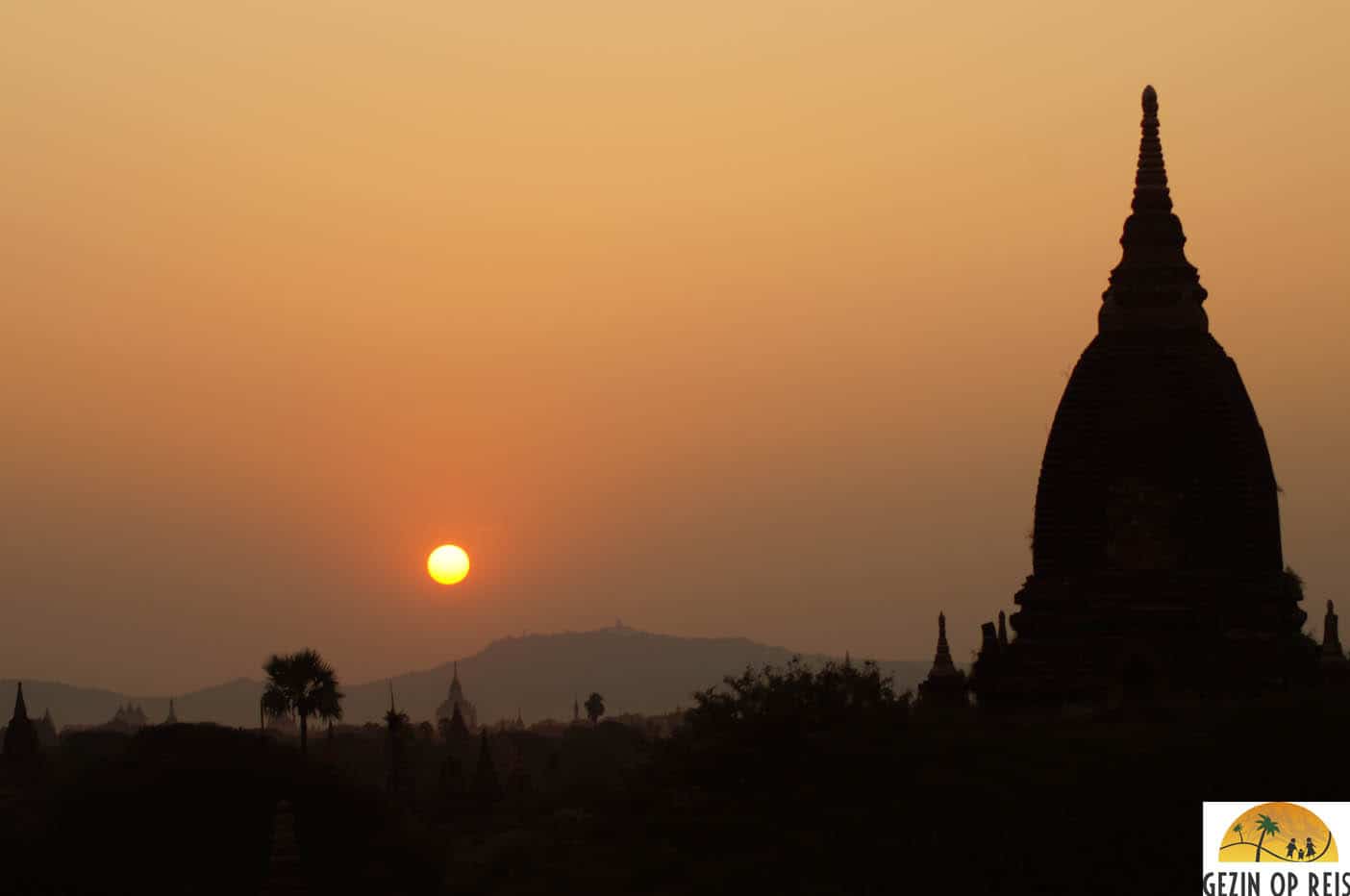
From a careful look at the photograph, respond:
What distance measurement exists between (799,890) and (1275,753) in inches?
451

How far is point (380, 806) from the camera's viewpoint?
75562 millimetres

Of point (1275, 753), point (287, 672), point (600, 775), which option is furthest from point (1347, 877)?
point (287, 672)

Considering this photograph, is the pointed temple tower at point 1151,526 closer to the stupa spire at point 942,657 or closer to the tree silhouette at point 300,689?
the stupa spire at point 942,657

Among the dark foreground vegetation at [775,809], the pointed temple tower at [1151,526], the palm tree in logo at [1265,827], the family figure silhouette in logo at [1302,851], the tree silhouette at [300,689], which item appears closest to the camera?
the family figure silhouette in logo at [1302,851]

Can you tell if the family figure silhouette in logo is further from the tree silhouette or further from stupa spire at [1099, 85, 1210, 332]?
the tree silhouette

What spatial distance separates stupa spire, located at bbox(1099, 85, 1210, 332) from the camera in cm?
6825

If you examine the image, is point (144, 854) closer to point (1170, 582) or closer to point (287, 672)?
point (1170, 582)

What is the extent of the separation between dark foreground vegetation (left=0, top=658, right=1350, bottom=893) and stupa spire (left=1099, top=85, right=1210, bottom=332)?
1083 centimetres

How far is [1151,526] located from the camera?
66.3 meters

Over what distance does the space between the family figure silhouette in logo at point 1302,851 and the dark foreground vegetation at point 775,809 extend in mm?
2069

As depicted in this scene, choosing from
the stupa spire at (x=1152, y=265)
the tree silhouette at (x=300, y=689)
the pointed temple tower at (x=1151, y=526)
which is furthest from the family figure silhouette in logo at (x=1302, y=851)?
the tree silhouette at (x=300, y=689)

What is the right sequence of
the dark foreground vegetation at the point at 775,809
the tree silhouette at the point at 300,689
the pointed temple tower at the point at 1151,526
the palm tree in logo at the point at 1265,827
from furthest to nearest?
the tree silhouette at the point at 300,689 < the pointed temple tower at the point at 1151,526 < the dark foreground vegetation at the point at 775,809 < the palm tree in logo at the point at 1265,827

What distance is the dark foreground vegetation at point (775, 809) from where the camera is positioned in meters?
57.2

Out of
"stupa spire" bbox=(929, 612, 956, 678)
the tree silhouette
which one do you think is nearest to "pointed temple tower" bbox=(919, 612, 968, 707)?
"stupa spire" bbox=(929, 612, 956, 678)
